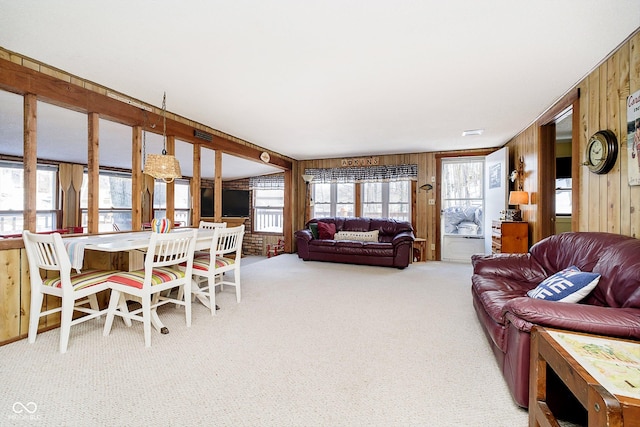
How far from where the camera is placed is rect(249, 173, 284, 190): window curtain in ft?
24.2

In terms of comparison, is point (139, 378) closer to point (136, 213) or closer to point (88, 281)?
point (88, 281)

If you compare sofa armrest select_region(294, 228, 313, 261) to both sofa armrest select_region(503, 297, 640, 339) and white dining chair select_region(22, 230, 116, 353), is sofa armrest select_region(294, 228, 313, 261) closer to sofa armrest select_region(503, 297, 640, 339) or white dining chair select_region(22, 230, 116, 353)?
white dining chair select_region(22, 230, 116, 353)

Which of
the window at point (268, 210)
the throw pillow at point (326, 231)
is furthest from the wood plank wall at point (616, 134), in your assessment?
the window at point (268, 210)

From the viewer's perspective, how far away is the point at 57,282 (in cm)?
210

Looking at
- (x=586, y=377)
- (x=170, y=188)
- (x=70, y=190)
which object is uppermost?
(x=70, y=190)

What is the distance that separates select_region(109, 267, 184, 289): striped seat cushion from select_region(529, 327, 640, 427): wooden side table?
8.06ft

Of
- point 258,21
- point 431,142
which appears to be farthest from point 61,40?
point 431,142

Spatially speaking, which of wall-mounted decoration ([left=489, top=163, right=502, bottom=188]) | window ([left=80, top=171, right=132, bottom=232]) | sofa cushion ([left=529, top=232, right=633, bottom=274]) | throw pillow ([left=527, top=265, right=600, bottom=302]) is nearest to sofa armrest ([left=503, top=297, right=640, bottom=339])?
throw pillow ([left=527, top=265, right=600, bottom=302])

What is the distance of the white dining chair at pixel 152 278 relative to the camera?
6.93 feet

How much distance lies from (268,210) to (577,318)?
6.84m

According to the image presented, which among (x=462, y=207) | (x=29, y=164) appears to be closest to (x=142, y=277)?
(x=29, y=164)

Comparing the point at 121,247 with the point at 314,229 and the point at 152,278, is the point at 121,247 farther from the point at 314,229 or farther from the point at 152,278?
the point at 314,229

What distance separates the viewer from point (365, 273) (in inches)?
181

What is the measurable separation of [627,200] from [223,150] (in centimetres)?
477
